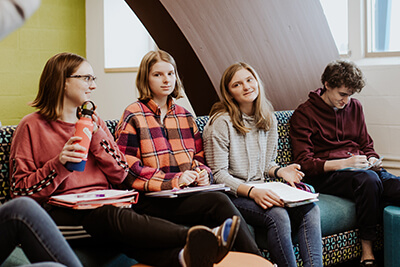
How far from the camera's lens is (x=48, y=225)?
178 cm

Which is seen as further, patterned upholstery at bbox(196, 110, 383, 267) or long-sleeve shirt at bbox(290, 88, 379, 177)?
long-sleeve shirt at bbox(290, 88, 379, 177)

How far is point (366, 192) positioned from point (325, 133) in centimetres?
47

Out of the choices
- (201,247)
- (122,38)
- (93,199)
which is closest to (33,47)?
(122,38)

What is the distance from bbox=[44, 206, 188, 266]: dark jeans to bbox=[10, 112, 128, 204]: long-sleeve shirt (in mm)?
121

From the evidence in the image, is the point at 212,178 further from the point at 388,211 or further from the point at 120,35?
the point at 120,35

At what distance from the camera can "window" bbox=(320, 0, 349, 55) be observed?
4.35 meters

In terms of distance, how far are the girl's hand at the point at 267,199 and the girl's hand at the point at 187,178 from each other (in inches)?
12.3

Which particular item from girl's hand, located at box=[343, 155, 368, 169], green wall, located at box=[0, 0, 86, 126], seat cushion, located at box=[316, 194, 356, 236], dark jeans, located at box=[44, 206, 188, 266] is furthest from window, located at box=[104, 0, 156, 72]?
dark jeans, located at box=[44, 206, 188, 266]

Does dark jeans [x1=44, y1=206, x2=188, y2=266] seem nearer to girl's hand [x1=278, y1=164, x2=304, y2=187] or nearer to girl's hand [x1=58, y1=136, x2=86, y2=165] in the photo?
girl's hand [x1=58, y1=136, x2=86, y2=165]

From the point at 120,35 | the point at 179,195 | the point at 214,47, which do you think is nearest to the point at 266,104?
the point at 214,47

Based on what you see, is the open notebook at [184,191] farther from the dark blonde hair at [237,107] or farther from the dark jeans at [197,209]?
the dark blonde hair at [237,107]

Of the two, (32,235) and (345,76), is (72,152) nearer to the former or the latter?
(32,235)

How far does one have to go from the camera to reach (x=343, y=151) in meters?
3.22

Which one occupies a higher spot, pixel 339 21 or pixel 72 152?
pixel 339 21
